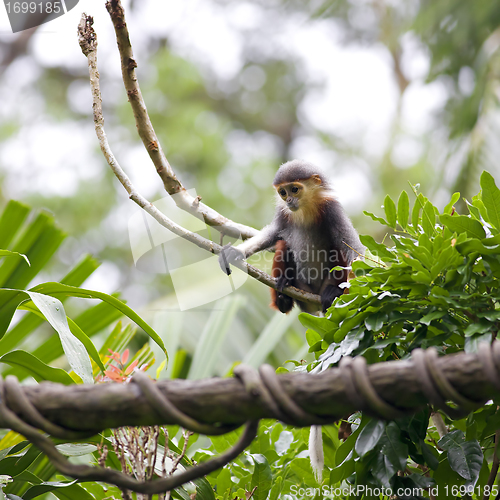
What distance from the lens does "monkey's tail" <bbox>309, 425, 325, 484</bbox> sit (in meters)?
2.12

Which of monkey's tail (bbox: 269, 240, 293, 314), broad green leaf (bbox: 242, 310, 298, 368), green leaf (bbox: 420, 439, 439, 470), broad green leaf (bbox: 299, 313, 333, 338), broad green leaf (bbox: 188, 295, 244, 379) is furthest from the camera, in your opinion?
monkey's tail (bbox: 269, 240, 293, 314)

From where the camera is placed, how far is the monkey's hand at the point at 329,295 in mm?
3295

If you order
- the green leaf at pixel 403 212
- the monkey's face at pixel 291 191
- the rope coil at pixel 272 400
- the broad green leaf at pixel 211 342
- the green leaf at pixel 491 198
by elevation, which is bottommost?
the rope coil at pixel 272 400

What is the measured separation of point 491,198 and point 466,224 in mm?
100

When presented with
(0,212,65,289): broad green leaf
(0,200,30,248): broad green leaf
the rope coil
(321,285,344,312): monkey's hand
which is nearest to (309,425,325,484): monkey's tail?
(321,285,344,312): monkey's hand

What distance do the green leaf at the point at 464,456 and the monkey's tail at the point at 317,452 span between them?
0.66 meters

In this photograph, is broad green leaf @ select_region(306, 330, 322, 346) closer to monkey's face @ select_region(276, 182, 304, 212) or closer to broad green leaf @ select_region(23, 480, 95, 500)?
broad green leaf @ select_region(23, 480, 95, 500)

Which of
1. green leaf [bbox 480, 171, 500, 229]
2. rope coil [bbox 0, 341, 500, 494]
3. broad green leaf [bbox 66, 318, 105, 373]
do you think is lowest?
rope coil [bbox 0, 341, 500, 494]

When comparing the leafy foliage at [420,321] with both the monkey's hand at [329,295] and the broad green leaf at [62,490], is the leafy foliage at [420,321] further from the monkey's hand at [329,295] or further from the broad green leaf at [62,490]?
the monkey's hand at [329,295]

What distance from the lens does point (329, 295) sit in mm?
3334

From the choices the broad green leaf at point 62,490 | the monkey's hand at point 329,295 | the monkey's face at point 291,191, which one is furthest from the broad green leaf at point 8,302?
the monkey's face at point 291,191

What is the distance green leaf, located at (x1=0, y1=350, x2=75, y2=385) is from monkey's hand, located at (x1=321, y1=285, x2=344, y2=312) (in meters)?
1.81

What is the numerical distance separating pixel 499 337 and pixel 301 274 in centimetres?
231

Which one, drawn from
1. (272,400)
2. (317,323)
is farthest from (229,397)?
(317,323)
